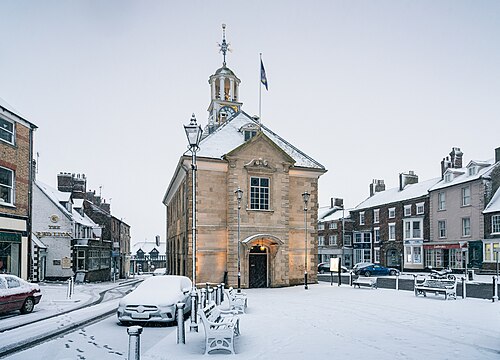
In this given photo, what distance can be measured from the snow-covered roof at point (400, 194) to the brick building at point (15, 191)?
38510 mm

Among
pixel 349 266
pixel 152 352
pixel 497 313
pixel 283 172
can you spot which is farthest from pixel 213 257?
pixel 349 266

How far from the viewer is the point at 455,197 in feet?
146

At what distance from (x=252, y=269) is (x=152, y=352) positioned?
18.9m

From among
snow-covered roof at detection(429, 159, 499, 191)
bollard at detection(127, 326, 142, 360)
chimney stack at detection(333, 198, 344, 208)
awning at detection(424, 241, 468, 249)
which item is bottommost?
awning at detection(424, 241, 468, 249)

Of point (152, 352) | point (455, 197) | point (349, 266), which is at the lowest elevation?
point (349, 266)

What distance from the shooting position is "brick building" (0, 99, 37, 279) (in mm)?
22062

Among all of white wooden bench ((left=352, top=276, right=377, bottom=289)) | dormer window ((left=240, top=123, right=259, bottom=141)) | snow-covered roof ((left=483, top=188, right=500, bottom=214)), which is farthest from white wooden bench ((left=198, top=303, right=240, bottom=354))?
snow-covered roof ((left=483, top=188, right=500, bottom=214))

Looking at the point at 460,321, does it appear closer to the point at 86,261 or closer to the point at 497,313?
the point at 497,313

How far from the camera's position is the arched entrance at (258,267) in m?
28.8

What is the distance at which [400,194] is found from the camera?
178 feet

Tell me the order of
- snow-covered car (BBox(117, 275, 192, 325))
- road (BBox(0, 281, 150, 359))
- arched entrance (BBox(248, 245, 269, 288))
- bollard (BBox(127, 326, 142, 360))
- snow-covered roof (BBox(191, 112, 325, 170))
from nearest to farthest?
bollard (BBox(127, 326, 142, 360))
road (BBox(0, 281, 150, 359))
snow-covered car (BBox(117, 275, 192, 325))
arched entrance (BBox(248, 245, 269, 288))
snow-covered roof (BBox(191, 112, 325, 170))

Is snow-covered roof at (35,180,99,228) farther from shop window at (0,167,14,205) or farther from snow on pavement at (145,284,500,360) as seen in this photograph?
snow on pavement at (145,284,500,360)

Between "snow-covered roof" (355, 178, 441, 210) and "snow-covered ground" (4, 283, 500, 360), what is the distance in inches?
1351

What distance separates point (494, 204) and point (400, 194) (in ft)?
47.1
